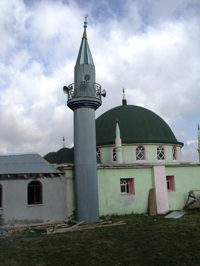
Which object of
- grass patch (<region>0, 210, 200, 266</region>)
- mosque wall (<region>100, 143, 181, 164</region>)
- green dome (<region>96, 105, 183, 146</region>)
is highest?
green dome (<region>96, 105, 183, 146</region>)

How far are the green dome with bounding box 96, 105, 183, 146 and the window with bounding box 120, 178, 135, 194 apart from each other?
5343 mm

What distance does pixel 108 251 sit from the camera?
9422mm

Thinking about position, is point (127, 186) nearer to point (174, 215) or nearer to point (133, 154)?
point (174, 215)

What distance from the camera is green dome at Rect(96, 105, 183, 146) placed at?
2333cm

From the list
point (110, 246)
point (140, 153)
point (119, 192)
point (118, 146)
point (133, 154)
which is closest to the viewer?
point (110, 246)

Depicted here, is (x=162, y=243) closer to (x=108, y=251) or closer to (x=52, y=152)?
(x=108, y=251)

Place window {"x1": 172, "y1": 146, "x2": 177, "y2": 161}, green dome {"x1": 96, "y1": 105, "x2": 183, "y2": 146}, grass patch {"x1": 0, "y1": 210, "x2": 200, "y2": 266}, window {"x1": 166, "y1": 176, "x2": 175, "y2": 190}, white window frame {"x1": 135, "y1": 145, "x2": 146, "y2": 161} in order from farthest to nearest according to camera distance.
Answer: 1. window {"x1": 172, "y1": 146, "x2": 177, "y2": 161}
2. green dome {"x1": 96, "y1": 105, "x2": 183, "y2": 146}
3. white window frame {"x1": 135, "y1": 145, "x2": 146, "y2": 161}
4. window {"x1": 166, "y1": 176, "x2": 175, "y2": 190}
5. grass patch {"x1": 0, "y1": 210, "x2": 200, "y2": 266}

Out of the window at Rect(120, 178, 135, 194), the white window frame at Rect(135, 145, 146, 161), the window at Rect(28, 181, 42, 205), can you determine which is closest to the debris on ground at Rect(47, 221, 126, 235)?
the window at Rect(28, 181, 42, 205)

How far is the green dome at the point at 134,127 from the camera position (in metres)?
23.3

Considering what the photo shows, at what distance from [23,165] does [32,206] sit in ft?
7.25

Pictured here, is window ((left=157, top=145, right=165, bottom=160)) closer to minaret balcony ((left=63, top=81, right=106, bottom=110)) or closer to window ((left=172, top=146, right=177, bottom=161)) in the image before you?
window ((left=172, top=146, right=177, bottom=161))

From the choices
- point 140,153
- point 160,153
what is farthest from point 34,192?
point 160,153

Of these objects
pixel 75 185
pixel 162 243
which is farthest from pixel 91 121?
pixel 162 243

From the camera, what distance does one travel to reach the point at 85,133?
15.6 meters
